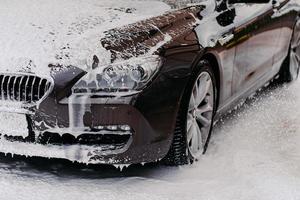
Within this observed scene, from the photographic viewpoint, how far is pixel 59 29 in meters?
3.97

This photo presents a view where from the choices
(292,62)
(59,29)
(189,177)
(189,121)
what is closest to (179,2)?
(189,121)

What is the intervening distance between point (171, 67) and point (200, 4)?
98 cm

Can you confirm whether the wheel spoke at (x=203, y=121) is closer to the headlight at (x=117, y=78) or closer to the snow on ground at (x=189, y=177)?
the snow on ground at (x=189, y=177)

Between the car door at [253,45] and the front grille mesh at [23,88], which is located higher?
the front grille mesh at [23,88]

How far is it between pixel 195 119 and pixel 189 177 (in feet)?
1.48

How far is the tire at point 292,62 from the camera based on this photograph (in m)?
6.76

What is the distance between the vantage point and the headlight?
3607 mm

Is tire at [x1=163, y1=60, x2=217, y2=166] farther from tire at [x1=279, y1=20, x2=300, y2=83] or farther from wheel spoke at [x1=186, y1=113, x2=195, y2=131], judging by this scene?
tire at [x1=279, y1=20, x2=300, y2=83]

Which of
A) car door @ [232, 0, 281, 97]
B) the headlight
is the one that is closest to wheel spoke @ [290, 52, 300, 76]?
car door @ [232, 0, 281, 97]

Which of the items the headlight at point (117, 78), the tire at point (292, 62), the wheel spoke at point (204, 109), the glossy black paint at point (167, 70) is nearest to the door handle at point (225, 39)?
the glossy black paint at point (167, 70)

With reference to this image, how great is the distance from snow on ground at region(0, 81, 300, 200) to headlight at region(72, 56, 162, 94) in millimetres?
662

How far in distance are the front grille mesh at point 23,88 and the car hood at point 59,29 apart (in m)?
0.05

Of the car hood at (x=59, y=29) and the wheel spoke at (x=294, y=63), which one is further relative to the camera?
the wheel spoke at (x=294, y=63)

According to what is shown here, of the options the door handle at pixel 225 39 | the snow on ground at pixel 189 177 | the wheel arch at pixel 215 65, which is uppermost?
the door handle at pixel 225 39
